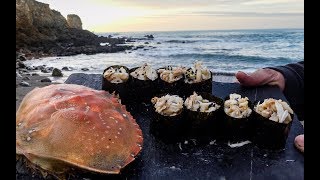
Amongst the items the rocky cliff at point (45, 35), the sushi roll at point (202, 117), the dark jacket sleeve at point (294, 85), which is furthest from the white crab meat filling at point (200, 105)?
the rocky cliff at point (45, 35)

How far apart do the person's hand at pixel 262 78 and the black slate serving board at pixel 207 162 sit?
3.20ft

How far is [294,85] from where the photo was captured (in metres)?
3.42

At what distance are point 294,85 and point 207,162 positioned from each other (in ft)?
5.80

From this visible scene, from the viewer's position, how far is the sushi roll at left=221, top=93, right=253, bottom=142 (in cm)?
232

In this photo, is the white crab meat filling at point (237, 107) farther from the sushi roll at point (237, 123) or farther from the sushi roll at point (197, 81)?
the sushi roll at point (197, 81)

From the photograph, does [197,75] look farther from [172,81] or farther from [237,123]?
[237,123]

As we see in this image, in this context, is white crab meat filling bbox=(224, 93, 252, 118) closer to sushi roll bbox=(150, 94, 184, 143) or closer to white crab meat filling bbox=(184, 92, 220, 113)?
white crab meat filling bbox=(184, 92, 220, 113)

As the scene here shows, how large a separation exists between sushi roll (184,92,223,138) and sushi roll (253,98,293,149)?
10.7 inches

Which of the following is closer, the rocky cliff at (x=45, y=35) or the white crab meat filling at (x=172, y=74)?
the white crab meat filling at (x=172, y=74)

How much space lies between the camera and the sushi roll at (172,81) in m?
3.00

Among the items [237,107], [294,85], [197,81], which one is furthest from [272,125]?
[294,85]
